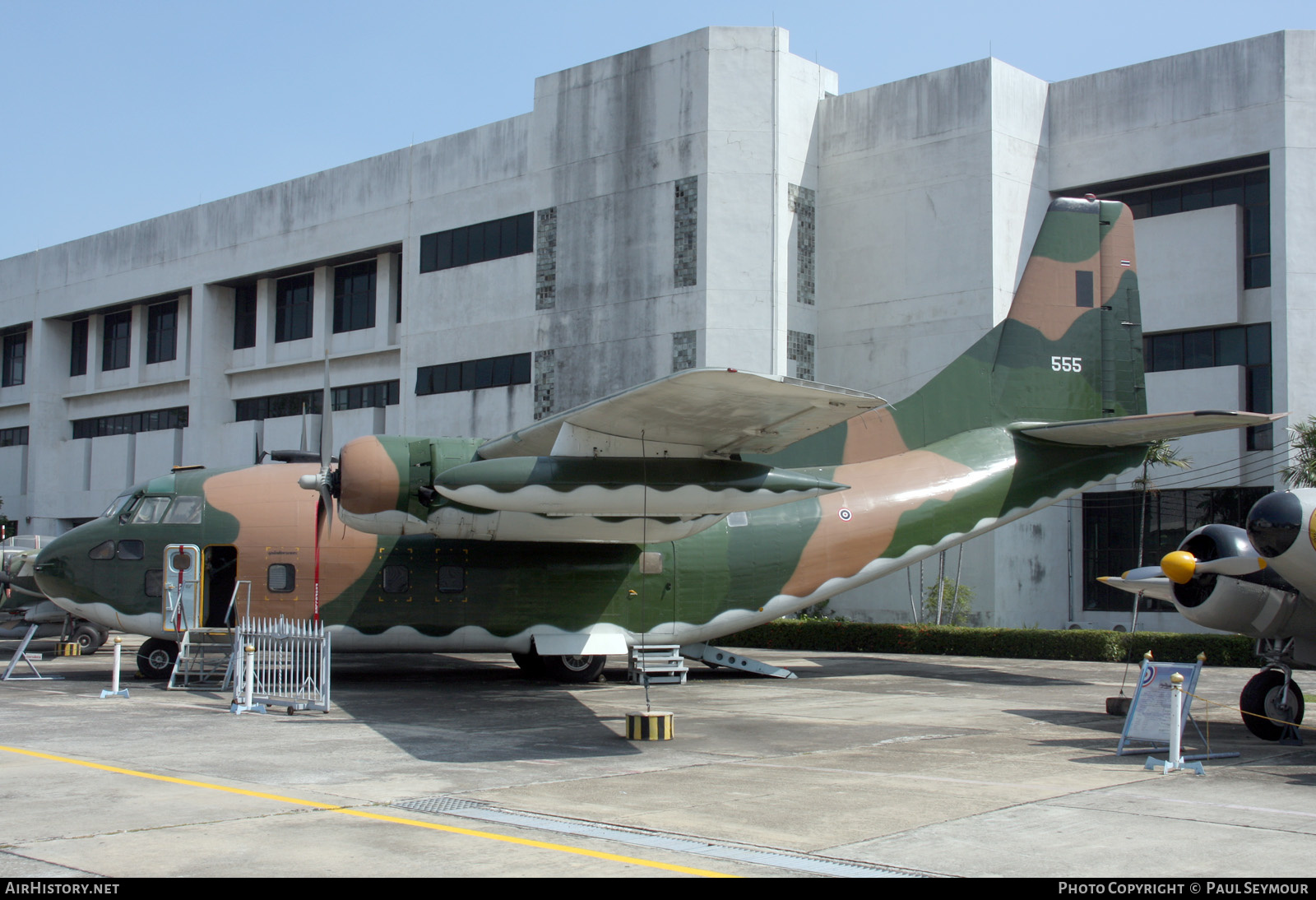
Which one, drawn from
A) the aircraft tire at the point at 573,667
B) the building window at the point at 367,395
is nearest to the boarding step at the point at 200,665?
the aircraft tire at the point at 573,667

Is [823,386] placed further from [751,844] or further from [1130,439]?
[1130,439]

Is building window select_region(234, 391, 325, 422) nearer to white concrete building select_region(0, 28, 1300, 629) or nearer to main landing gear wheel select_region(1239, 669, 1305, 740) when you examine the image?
white concrete building select_region(0, 28, 1300, 629)

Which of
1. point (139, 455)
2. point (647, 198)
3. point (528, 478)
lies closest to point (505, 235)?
point (647, 198)

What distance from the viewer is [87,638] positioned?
1034 inches

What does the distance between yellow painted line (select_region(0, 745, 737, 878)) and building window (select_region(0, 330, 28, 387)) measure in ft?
183

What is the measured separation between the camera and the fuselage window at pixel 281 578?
17422 mm

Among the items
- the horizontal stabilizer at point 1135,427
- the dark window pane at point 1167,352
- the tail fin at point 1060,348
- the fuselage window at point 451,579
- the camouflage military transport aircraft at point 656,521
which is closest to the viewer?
the horizontal stabilizer at point 1135,427

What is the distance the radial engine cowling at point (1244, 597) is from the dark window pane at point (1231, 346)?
2227cm

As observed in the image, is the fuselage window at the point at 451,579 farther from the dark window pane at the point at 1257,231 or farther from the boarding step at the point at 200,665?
the dark window pane at the point at 1257,231

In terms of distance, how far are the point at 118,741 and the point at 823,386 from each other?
861cm

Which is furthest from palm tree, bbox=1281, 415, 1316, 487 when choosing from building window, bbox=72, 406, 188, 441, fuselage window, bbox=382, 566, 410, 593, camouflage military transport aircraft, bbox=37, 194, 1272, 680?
building window, bbox=72, 406, 188, 441

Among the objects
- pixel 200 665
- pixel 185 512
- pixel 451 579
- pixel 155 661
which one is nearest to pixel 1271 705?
pixel 451 579

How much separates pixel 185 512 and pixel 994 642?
1843 cm

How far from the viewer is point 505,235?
3981 centimetres
